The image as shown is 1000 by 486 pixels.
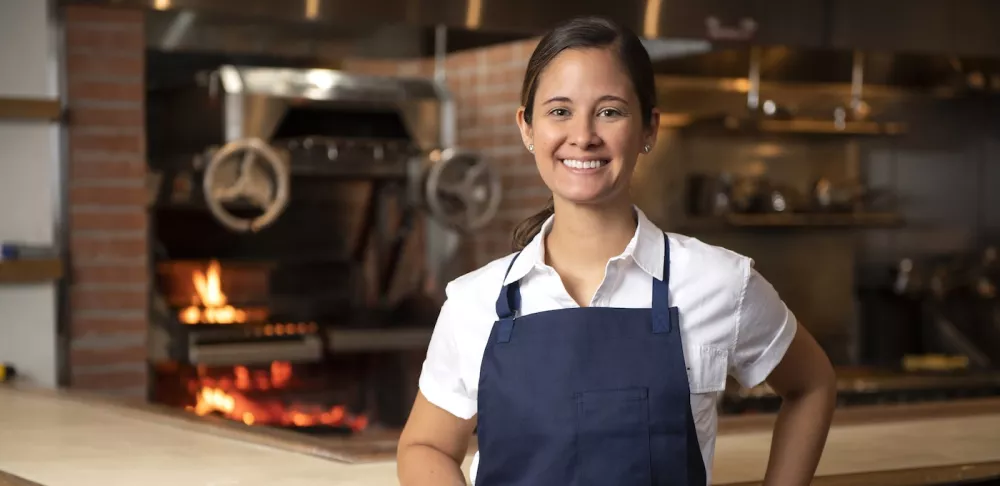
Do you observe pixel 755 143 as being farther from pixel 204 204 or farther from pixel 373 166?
pixel 204 204

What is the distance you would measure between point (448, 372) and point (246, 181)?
9.07 feet

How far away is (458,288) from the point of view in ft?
5.33

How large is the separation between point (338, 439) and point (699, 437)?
1057mm

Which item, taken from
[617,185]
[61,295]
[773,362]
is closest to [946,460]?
[773,362]

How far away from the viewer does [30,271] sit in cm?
358

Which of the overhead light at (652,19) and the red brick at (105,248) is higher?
the overhead light at (652,19)

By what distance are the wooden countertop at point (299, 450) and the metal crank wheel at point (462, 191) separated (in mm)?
1992

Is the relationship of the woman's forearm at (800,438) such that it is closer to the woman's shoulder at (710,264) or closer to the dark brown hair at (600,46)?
the woman's shoulder at (710,264)

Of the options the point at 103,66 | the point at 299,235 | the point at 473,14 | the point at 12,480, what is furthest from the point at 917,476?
the point at 299,235

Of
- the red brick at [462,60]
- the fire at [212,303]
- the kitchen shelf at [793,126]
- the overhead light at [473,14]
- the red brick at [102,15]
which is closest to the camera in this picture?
the overhead light at [473,14]

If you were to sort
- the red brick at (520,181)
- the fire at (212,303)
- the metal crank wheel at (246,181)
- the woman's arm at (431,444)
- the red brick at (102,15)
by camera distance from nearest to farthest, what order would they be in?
the woman's arm at (431,444) → the red brick at (102,15) → the metal crank wheel at (246,181) → the fire at (212,303) → the red brick at (520,181)

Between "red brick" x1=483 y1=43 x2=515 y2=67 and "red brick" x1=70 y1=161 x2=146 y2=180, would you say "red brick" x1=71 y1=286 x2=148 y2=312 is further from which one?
"red brick" x1=483 y1=43 x2=515 y2=67

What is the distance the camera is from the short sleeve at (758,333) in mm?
1555

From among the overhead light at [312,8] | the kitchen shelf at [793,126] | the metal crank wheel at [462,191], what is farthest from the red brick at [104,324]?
the kitchen shelf at [793,126]
